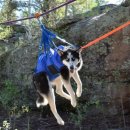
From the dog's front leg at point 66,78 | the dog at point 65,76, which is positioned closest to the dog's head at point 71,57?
the dog at point 65,76

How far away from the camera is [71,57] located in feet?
14.9

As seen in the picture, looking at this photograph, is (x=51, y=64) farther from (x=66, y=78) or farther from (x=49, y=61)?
(x=66, y=78)

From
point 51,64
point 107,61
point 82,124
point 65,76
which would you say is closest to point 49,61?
point 51,64

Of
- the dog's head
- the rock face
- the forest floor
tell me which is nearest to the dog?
the dog's head

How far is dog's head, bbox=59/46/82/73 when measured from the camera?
4546mm

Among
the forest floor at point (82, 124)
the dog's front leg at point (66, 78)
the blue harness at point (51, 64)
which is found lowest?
the forest floor at point (82, 124)

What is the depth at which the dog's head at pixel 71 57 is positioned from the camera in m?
4.55

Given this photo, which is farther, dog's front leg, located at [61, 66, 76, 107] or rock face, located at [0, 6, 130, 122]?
rock face, located at [0, 6, 130, 122]

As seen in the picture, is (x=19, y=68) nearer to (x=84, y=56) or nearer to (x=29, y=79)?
(x=29, y=79)

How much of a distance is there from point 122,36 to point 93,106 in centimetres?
157

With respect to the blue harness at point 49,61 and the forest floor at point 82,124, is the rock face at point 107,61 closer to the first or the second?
the forest floor at point 82,124

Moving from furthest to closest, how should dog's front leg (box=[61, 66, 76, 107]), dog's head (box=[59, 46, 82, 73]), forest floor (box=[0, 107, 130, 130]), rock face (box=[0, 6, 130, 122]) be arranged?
1. rock face (box=[0, 6, 130, 122])
2. forest floor (box=[0, 107, 130, 130])
3. dog's front leg (box=[61, 66, 76, 107])
4. dog's head (box=[59, 46, 82, 73])

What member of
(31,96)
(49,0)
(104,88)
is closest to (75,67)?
(104,88)

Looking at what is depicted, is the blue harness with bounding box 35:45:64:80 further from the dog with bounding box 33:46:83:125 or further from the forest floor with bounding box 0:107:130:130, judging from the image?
the forest floor with bounding box 0:107:130:130
